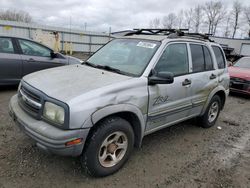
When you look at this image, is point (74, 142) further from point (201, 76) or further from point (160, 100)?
point (201, 76)

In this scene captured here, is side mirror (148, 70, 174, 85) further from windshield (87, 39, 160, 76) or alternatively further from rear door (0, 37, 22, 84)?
rear door (0, 37, 22, 84)

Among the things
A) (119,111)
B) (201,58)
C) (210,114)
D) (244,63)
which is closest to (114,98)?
(119,111)

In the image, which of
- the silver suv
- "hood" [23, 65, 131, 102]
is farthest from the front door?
"hood" [23, 65, 131, 102]

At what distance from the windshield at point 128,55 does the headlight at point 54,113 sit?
115 cm

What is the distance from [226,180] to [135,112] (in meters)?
1.58

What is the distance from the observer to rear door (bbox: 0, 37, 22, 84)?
18.5 feet

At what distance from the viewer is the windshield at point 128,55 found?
3155 mm

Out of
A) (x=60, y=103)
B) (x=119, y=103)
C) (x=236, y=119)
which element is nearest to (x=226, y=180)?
(x=119, y=103)

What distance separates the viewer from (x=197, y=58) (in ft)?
13.1

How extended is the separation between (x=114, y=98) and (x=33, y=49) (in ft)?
15.3

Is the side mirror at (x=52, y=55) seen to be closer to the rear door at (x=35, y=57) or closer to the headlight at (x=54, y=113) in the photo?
the rear door at (x=35, y=57)

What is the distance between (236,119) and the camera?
5543 mm

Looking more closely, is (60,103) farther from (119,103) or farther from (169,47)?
(169,47)

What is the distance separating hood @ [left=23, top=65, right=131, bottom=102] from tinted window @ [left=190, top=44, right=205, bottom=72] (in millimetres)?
1631
